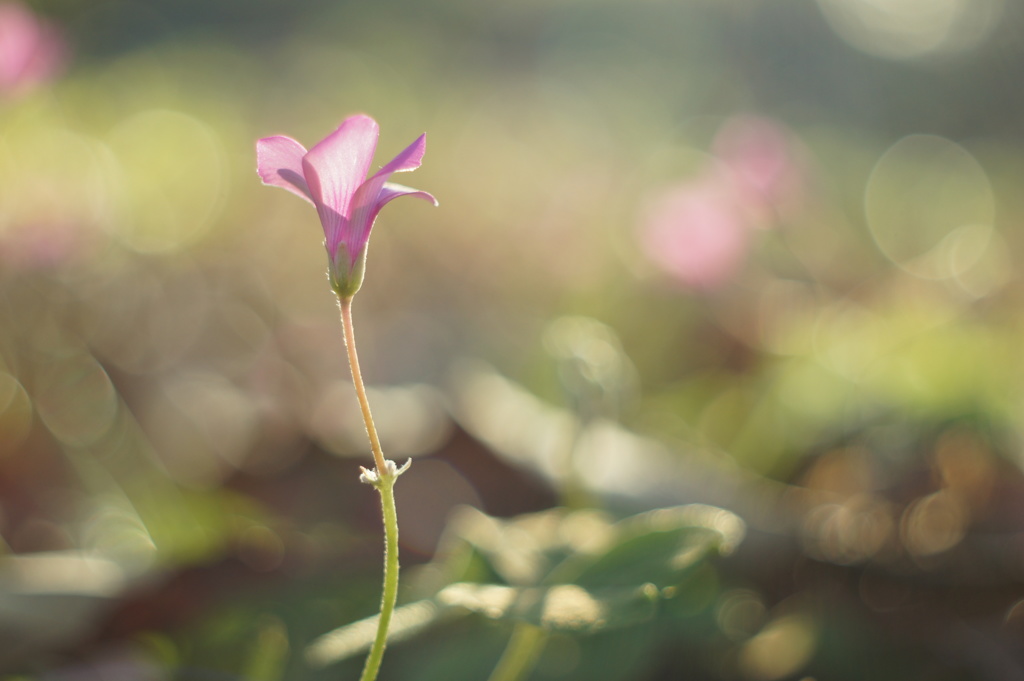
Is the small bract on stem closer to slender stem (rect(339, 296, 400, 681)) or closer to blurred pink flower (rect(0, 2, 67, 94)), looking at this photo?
slender stem (rect(339, 296, 400, 681))

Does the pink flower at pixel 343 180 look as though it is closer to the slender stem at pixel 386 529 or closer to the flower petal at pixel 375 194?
the flower petal at pixel 375 194

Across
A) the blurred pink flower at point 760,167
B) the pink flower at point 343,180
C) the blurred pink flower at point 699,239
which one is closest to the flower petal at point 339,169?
the pink flower at point 343,180

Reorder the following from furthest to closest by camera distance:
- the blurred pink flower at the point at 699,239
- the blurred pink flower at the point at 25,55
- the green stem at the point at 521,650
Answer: the blurred pink flower at the point at 699,239 < the blurred pink flower at the point at 25,55 < the green stem at the point at 521,650

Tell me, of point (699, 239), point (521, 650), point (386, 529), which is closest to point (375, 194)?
point (386, 529)

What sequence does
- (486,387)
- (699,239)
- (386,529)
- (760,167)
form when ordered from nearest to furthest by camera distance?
(386,529), (486,387), (699,239), (760,167)

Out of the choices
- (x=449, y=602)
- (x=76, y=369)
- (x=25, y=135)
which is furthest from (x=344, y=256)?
(x=25, y=135)

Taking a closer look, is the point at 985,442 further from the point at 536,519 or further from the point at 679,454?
the point at 536,519

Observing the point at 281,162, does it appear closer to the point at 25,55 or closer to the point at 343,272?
the point at 343,272
